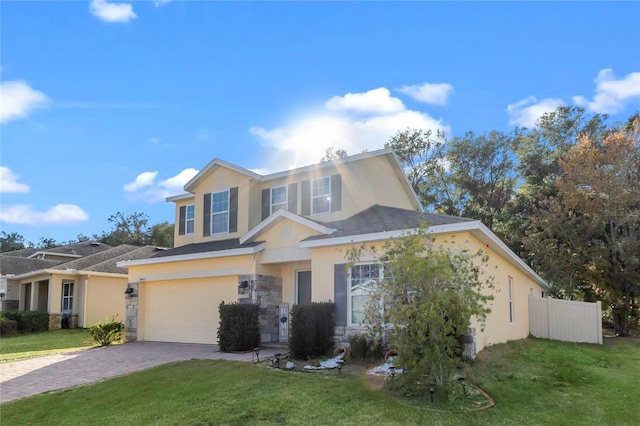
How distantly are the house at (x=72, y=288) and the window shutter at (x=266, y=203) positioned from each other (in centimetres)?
1155

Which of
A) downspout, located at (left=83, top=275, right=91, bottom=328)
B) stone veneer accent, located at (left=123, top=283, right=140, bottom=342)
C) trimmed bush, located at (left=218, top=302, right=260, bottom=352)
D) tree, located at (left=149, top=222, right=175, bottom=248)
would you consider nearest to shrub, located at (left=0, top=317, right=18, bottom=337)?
downspout, located at (left=83, top=275, right=91, bottom=328)

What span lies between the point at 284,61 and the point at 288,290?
6.88 meters

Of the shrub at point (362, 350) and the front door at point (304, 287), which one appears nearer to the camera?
the shrub at point (362, 350)

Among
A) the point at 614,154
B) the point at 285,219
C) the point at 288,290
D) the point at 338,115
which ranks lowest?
the point at 288,290

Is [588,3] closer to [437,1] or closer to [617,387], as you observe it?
[437,1]

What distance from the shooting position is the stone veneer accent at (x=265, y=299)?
13.9 meters

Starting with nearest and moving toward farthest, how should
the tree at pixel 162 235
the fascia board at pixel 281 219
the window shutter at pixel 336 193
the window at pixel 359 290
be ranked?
1. the window at pixel 359 290
2. the fascia board at pixel 281 219
3. the window shutter at pixel 336 193
4. the tree at pixel 162 235

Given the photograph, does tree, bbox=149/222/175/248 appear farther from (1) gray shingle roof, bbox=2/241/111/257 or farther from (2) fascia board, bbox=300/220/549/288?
(2) fascia board, bbox=300/220/549/288

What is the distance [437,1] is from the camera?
11156mm

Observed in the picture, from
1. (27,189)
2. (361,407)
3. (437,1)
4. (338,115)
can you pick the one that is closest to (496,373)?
(361,407)

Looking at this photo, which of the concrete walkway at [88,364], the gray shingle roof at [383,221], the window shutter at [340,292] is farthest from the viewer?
the window shutter at [340,292]

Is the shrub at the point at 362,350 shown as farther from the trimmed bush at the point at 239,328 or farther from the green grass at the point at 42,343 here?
the green grass at the point at 42,343

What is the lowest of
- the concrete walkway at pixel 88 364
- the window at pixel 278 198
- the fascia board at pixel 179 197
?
the concrete walkway at pixel 88 364

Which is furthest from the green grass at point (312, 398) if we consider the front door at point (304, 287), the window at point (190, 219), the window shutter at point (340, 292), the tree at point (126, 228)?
the tree at point (126, 228)
